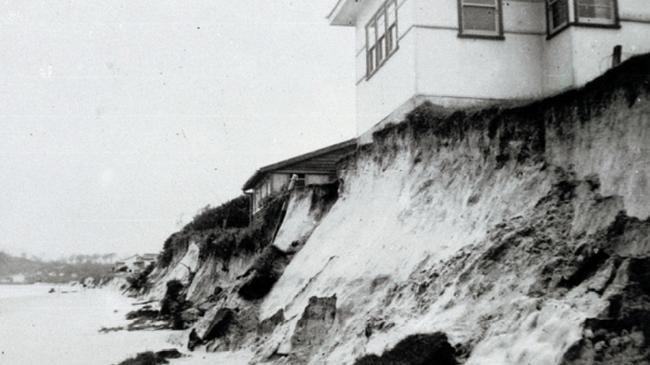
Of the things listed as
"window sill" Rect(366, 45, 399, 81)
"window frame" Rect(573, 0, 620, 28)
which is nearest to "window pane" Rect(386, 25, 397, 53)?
"window sill" Rect(366, 45, 399, 81)

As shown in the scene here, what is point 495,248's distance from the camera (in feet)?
27.8

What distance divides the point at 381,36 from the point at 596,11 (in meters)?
5.16

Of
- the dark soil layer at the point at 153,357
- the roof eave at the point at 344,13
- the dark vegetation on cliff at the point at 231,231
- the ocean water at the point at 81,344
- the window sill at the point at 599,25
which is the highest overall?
the roof eave at the point at 344,13

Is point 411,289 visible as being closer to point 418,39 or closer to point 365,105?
point 418,39

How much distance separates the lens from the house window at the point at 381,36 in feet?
49.4

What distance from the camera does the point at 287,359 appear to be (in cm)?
1119

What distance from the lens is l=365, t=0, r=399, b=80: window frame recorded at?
14844mm

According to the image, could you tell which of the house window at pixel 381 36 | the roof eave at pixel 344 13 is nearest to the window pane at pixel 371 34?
the house window at pixel 381 36

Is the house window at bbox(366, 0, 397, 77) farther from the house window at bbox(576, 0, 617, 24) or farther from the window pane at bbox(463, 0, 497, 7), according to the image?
the house window at bbox(576, 0, 617, 24)

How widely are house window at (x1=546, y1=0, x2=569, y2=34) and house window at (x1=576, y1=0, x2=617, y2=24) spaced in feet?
0.89

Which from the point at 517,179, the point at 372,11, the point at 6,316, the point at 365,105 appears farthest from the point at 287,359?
the point at 6,316

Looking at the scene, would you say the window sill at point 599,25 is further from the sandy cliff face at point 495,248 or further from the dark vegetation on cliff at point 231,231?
the dark vegetation on cliff at point 231,231

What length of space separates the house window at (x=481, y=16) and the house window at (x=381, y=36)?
173 cm

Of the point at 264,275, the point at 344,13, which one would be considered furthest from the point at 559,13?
the point at 264,275
